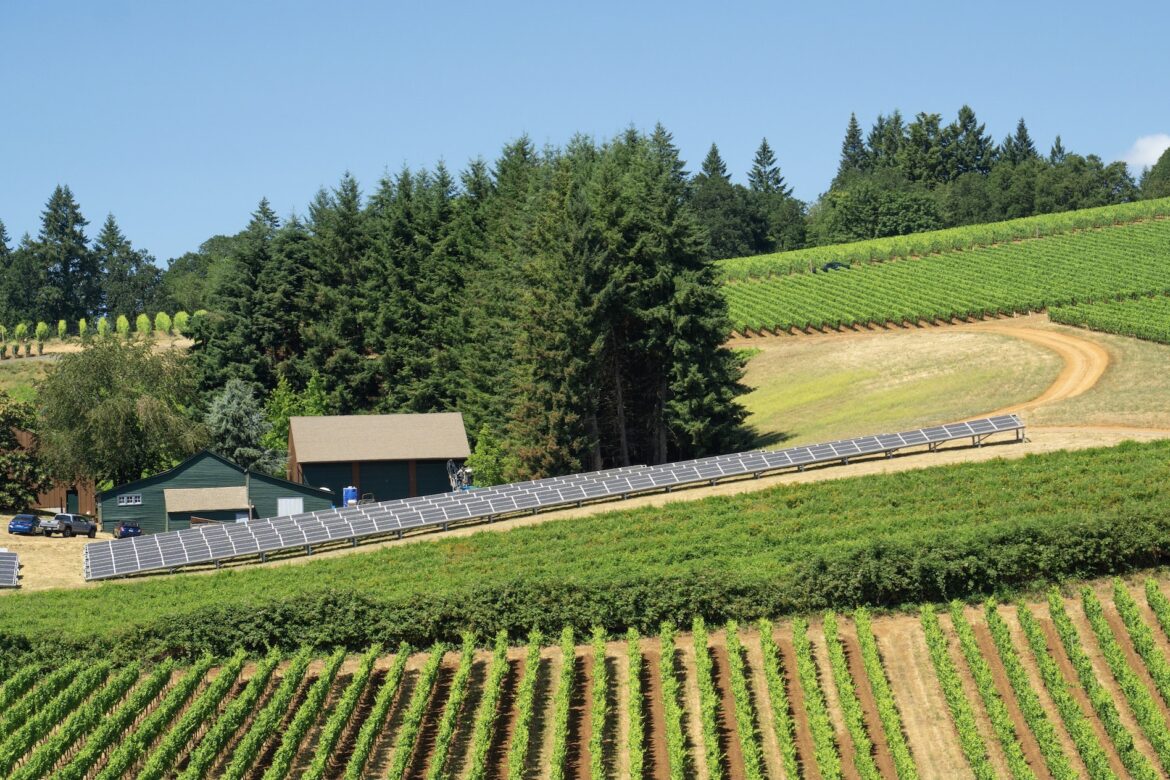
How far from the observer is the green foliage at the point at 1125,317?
79.0 m

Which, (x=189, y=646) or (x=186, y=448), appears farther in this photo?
(x=186, y=448)

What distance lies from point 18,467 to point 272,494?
57.9 feet

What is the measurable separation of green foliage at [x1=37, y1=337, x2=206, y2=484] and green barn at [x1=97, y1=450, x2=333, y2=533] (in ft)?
28.0

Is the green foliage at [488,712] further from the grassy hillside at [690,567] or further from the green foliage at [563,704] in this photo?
the grassy hillside at [690,567]

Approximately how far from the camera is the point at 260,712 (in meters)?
36.7

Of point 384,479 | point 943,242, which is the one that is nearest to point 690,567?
point 384,479

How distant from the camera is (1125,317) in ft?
275

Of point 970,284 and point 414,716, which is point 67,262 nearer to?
point 970,284

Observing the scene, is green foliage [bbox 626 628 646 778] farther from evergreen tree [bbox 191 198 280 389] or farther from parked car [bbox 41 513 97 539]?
evergreen tree [bbox 191 198 280 389]

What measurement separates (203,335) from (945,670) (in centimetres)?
7010

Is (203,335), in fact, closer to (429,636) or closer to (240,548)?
(240,548)

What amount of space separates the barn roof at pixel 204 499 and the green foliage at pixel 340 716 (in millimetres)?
30668

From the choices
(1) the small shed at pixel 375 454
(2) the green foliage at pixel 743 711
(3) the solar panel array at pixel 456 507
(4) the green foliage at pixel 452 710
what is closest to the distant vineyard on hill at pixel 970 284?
(1) the small shed at pixel 375 454

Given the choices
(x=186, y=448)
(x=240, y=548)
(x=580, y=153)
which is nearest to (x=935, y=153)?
(x=580, y=153)
